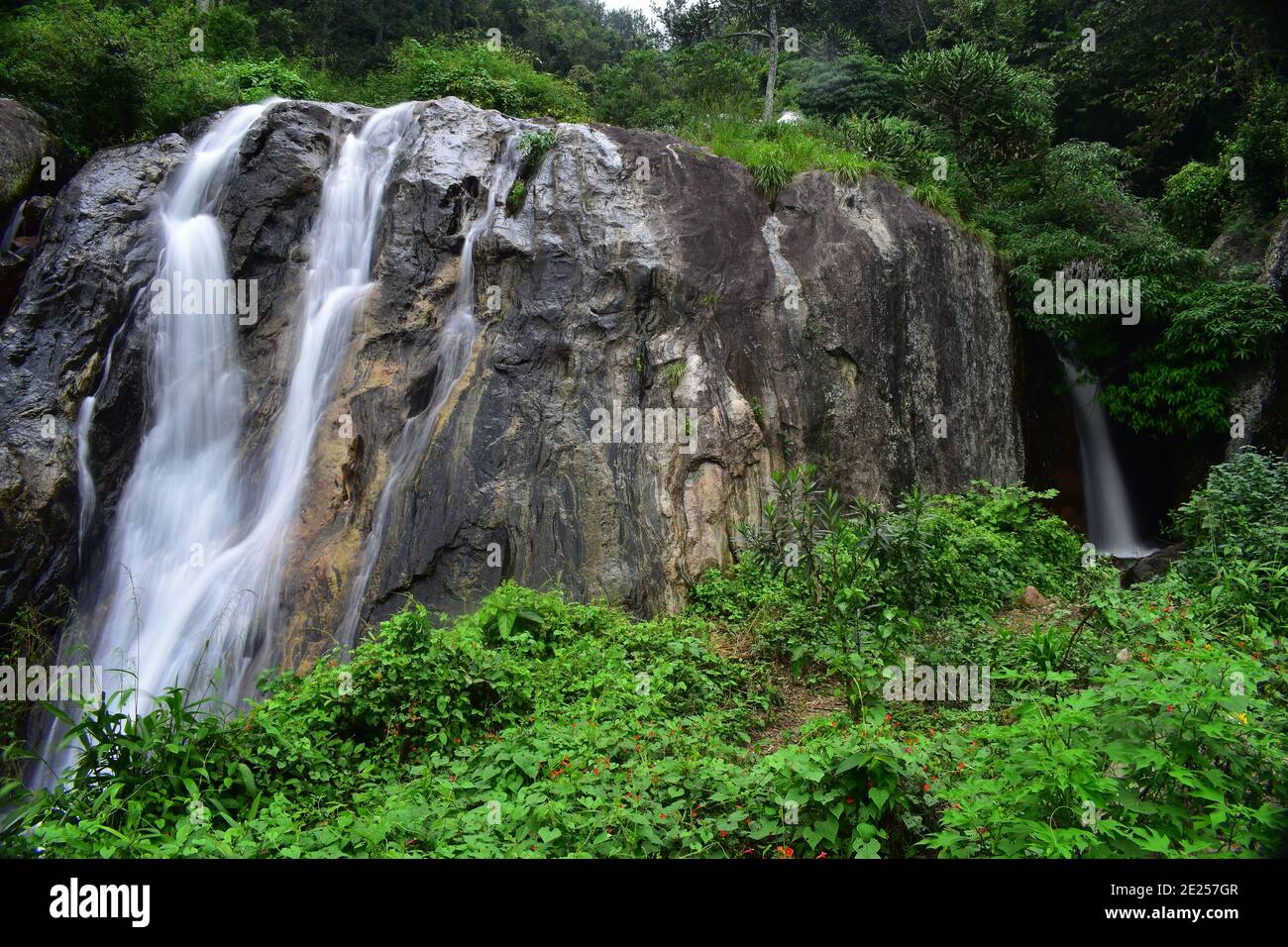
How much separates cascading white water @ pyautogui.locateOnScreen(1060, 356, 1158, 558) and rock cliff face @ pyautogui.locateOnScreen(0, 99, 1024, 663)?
1955mm

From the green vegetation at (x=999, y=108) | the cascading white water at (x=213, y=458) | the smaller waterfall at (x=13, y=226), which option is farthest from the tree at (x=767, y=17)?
the smaller waterfall at (x=13, y=226)

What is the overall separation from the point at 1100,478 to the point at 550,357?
9293mm

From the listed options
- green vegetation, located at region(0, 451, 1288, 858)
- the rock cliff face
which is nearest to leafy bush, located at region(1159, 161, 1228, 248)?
the rock cliff face

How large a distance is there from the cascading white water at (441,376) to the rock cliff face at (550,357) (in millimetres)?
133

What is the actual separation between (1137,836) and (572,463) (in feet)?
22.1

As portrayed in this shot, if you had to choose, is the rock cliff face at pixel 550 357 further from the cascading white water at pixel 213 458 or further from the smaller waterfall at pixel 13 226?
the smaller waterfall at pixel 13 226

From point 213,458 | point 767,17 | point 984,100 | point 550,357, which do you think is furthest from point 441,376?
point 767,17

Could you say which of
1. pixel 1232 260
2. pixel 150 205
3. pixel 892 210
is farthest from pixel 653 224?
pixel 1232 260

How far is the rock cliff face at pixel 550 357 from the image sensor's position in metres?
8.84

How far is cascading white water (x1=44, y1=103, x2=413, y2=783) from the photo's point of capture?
8.34 metres

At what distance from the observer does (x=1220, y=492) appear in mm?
8789

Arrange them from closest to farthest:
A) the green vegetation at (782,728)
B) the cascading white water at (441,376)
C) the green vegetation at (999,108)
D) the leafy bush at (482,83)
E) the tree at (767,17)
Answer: the green vegetation at (782,728) < the cascading white water at (441,376) < the green vegetation at (999,108) < the leafy bush at (482,83) < the tree at (767,17)

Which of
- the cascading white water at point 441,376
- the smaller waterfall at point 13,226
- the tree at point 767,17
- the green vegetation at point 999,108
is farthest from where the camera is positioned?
the tree at point 767,17

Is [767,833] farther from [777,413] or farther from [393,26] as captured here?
[393,26]
